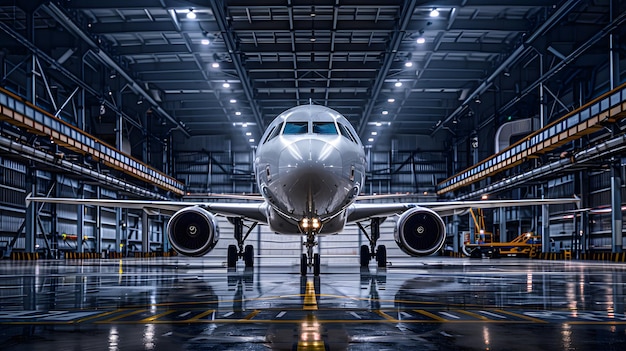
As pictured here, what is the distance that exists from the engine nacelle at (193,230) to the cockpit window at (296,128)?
14.3 ft

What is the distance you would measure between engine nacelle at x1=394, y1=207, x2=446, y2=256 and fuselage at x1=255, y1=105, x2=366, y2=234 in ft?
9.76

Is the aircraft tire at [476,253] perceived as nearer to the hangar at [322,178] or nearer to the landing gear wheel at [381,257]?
the hangar at [322,178]

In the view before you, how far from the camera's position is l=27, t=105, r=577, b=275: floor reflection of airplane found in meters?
12.0

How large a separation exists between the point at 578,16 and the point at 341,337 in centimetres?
3318

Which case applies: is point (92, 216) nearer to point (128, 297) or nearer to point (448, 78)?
point (448, 78)

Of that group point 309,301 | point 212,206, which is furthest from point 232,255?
point 309,301

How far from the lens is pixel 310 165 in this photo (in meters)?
11.7

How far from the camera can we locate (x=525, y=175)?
37438 millimetres

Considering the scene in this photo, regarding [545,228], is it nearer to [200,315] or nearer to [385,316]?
[385,316]

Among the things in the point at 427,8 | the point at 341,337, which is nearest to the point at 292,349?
the point at 341,337

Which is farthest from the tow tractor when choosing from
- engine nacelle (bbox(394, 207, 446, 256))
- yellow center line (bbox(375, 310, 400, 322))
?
yellow center line (bbox(375, 310, 400, 322))

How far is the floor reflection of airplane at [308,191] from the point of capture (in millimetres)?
12000

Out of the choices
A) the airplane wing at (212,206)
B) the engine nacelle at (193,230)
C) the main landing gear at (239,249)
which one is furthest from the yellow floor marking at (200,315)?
the main landing gear at (239,249)

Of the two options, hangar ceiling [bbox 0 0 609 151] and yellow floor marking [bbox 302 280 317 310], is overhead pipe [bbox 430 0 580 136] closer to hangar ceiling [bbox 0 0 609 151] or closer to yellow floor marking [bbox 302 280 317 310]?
hangar ceiling [bbox 0 0 609 151]
